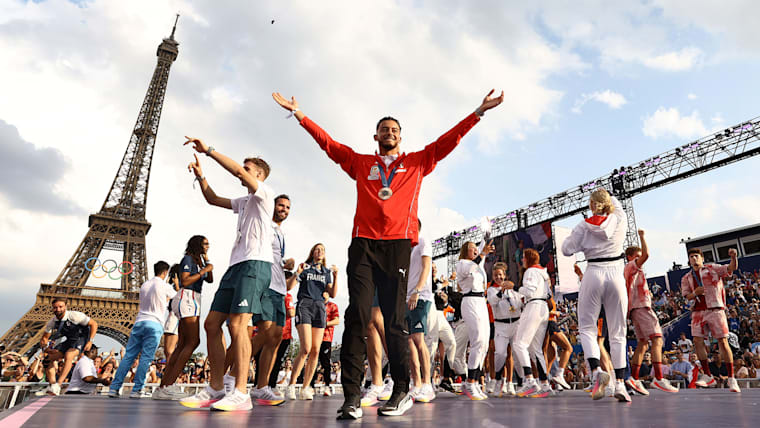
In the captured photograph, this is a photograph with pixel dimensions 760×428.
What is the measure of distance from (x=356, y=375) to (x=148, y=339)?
14.1 ft

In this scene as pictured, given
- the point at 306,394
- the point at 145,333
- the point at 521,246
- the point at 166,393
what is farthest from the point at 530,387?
the point at 521,246

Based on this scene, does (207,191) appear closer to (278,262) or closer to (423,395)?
(278,262)

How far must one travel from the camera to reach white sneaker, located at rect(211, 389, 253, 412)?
2.99m

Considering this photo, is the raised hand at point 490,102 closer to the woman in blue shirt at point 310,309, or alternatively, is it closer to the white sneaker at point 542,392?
the woman in blue shirt at point 310,309

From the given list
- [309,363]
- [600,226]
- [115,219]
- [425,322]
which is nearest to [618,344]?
[600,226]

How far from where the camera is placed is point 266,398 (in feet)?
13.2

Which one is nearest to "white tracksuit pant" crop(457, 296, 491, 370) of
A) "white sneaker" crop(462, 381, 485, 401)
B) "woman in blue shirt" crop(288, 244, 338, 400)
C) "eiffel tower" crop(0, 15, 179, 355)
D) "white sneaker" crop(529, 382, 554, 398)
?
"white sneaker" crop(462, 381, 485, 401)

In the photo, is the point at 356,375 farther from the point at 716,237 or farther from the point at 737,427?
the point at 716,237

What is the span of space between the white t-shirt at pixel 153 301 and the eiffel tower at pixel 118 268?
2691cm

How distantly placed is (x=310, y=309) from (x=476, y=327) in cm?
188

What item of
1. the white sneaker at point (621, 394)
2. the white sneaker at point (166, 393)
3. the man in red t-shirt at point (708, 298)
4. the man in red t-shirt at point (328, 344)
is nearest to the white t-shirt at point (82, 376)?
the white sneaker at point (166, 393)

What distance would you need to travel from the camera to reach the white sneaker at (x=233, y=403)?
299 cm

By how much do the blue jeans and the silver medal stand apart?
4292 mm

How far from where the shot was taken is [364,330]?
108 inches
